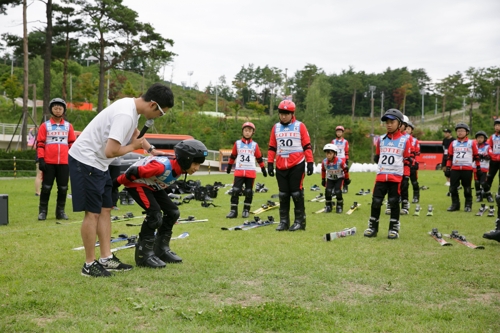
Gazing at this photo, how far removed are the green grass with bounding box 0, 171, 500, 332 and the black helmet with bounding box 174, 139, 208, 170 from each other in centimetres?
130

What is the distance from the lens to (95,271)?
17.9 feet

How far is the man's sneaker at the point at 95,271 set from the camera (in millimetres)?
5445

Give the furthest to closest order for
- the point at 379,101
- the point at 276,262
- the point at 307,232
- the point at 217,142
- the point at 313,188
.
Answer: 1. the point at 379,101
2. the point at 217,142
3. the point at 313,188
4. the point at 307,232
5. the point at 276,262

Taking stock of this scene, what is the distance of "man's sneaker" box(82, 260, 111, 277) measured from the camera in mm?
5445

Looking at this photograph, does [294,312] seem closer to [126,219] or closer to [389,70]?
[126,219]

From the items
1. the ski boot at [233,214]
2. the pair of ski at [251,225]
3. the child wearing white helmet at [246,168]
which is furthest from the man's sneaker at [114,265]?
the child wearing white helmet at [246,168]

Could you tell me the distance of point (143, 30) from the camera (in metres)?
36.8

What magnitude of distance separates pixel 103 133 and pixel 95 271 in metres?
1.55

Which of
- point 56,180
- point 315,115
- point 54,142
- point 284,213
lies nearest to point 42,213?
point 56,180

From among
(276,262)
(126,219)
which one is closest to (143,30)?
(126,219)

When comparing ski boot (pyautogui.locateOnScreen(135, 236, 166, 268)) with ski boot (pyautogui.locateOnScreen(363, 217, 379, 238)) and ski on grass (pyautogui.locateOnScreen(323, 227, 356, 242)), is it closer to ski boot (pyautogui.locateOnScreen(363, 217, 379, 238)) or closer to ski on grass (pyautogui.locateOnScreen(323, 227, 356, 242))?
ski on grass (pyautogui.locateOnScreen(323, 227, 356, 242))

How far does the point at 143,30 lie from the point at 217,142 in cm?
2295

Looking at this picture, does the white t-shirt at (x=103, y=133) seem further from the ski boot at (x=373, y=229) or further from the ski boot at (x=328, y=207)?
the ski boot at (x=328, y=207)

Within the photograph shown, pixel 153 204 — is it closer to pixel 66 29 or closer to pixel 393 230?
pixel 393 230
